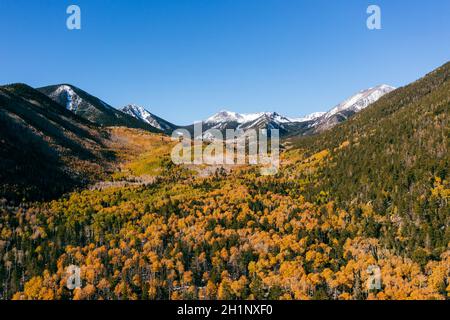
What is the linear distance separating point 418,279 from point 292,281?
5975 centimetres

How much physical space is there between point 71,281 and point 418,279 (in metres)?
173
